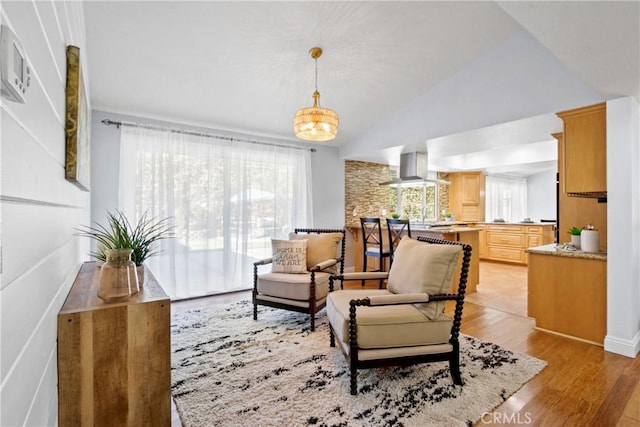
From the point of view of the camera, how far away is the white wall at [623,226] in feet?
8.08

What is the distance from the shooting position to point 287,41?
9.37 feet

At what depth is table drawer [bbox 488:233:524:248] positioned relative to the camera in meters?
6.36

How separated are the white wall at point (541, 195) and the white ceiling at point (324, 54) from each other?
506cm

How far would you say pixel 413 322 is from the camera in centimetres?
195

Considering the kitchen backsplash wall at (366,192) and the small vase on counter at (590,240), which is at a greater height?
the kitchen backsplash wall at (366,192)

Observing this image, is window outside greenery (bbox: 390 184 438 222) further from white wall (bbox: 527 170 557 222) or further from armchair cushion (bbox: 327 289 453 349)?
armchair cushion (bbox: 327 289 453 349)

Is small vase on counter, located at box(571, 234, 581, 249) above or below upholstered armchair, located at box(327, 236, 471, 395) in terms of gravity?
above

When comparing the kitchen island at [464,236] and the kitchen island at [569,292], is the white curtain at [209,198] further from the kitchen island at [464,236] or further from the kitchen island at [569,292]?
the kitchen island at [569,292]

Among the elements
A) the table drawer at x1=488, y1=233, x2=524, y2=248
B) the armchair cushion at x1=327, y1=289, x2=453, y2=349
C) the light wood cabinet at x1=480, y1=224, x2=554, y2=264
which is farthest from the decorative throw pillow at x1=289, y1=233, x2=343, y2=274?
the table drawer at x1=488, y1=233, x2=524, y2=248

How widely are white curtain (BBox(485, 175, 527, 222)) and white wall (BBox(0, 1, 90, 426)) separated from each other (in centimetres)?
873

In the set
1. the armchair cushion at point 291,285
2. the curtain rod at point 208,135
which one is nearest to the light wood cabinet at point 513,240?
the curtain rod at point 208,135

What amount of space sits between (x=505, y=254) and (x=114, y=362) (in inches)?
284

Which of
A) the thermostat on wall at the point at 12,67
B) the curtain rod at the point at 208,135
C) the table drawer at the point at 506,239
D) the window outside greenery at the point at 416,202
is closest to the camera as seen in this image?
the thermostat on wall at the point at 12,67

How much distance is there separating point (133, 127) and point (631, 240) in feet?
16.7
